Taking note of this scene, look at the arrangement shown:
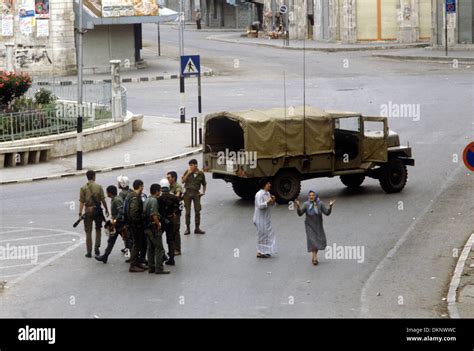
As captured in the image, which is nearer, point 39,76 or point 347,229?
point 347,229

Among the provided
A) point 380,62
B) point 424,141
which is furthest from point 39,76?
point 424,141

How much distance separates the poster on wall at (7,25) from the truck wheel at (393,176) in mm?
36522

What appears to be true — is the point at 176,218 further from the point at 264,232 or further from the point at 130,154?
the point at 130,154

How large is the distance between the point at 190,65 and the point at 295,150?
12083mm

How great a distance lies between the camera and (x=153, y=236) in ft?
71.3

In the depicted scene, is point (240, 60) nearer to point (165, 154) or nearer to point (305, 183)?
point (165, 154)

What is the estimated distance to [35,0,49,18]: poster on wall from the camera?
199ft

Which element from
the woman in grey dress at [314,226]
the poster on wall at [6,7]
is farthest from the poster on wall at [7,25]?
the woman in grey dress at [314,226]

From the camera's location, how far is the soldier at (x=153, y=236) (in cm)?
2166

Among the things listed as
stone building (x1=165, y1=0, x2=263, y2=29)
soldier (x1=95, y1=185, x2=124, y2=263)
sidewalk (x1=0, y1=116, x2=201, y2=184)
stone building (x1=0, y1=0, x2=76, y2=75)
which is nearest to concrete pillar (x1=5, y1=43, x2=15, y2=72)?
sidewalk (x1=0, y1=116, x2=201, y2=184)

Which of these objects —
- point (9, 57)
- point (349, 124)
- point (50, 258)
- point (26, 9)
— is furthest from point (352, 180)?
point (26, 9)

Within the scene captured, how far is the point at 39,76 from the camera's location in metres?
61.4
